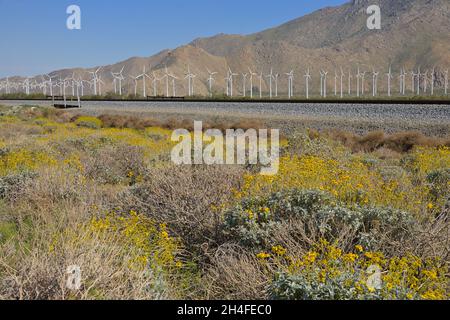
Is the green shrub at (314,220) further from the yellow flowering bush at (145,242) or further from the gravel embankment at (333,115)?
the gravel embankment at (333,115)

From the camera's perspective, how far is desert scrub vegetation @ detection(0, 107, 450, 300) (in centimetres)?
437

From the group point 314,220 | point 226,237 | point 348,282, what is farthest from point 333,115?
point 348,282

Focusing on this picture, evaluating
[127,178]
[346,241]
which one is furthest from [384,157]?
[346,241]

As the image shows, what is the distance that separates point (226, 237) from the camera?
21.0 ft

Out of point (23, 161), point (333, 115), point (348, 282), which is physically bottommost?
point (348, 282)

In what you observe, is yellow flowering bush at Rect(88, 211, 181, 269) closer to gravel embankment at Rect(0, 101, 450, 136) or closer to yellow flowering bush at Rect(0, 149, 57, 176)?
yellow flowering bush at Rect(0, 149, 57, 176)

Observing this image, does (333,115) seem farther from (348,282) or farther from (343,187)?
(348,282)

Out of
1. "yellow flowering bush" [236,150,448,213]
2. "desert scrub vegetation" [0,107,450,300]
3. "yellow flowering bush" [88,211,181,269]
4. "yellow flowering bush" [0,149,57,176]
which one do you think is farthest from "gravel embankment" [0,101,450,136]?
"yellow flowering bush" [88,211,181,269]

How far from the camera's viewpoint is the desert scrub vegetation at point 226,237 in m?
4.37

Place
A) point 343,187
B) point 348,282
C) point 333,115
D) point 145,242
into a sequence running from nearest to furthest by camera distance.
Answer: point 348,282, point 145,242, point 343,187, point 333,115

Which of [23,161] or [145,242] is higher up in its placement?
[23,161]
